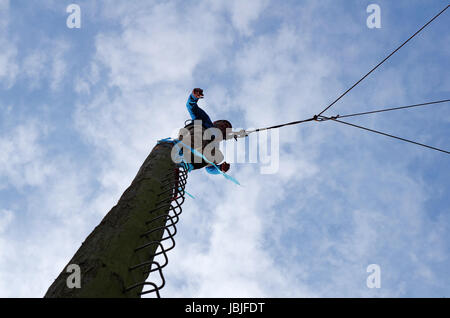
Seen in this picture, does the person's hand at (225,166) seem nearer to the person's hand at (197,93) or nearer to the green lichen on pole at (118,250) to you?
the person's hand at (197,93)

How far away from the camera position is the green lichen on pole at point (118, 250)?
2043 millimetres

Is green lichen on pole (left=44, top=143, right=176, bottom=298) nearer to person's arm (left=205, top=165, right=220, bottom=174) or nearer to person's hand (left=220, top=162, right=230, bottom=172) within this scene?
person's arm (left=205, top=165, right=220, bottom=174)

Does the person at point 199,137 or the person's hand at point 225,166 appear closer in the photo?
the person at point 199,137

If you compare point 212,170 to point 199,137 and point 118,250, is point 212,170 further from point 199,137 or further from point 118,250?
point 118,250

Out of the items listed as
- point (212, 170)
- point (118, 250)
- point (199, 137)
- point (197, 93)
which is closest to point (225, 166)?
point (212, 170)

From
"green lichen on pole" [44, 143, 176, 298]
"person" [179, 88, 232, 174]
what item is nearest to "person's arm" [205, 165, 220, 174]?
"person" [179, 88, 232, 174]

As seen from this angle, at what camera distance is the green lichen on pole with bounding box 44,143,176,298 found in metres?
2.04

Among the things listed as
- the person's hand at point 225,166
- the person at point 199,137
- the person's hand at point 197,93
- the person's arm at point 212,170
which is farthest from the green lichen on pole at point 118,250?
the person's hand at point 225,166

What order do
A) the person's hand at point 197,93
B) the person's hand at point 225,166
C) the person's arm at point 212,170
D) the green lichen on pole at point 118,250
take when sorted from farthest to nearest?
1. the person's hand at point 225,166
2. the person's arm at point 212,170
3. the person's hand at point 197,93
4. the green lichen on pole at point 118,250

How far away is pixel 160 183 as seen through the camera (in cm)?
360

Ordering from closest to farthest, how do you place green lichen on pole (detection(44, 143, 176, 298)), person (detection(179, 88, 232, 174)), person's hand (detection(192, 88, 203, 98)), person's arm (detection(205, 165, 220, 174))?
green lichen on pole (detection(44, 143, 176, 298)) → person (detection(179, 88, 232, 174)) → person's hand (detection(192, 88, 203, 98)) → person's arm (detection(205, 165, 220, 174))
